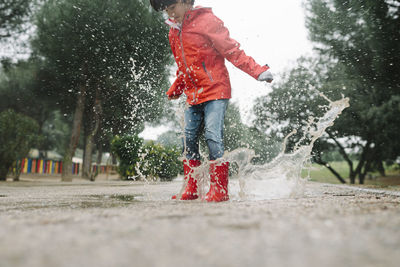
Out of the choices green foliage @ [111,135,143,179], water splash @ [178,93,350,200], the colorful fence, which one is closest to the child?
water splash @ [178,93,350,200]

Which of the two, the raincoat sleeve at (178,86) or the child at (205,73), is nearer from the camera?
the child at (205,73)

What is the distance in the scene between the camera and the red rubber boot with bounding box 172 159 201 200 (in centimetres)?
274

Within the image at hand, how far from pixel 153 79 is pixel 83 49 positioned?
2.29m

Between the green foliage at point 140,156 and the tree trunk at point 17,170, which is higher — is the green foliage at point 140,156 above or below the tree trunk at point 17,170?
above

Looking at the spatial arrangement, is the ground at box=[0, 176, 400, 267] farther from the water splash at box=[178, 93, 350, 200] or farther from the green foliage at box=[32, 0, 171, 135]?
the green foliage at box=[32, 0, 171, 135]

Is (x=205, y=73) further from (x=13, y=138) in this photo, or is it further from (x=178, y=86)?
(x=13, y=138)

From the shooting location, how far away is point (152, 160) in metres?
9.05

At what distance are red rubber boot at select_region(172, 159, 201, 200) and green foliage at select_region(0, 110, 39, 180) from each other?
6.10 m

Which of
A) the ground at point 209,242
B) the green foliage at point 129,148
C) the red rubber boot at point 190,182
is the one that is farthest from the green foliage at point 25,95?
the ground at point 209,242

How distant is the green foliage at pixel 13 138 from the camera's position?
730cm

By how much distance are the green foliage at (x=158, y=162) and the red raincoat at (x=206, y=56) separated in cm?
603

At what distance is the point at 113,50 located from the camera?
8.28 m

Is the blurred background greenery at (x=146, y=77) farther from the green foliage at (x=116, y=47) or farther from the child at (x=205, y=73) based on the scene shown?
the child at (x=205, y=73)

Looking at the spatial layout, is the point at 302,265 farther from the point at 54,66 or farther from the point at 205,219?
the point at 54,66
